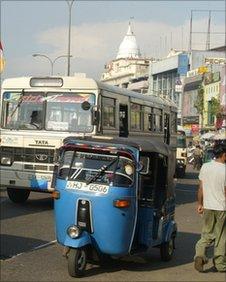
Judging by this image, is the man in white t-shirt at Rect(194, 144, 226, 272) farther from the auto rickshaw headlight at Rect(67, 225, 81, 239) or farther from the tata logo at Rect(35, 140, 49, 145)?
the tata logo at Rect(35, 140, 49, 145)

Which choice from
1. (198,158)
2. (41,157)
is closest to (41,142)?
(41,157)

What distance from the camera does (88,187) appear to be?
7723mm

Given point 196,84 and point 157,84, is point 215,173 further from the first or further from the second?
point 157,84

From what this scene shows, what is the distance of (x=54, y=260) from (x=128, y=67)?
443 ft

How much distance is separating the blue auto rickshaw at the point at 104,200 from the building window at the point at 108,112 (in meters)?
6.29

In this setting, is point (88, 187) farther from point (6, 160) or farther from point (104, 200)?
point (6, 160)

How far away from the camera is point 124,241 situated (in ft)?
25.0

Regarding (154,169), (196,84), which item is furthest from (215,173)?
(196,84)

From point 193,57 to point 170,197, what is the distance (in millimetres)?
77452

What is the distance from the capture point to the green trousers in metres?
8.02

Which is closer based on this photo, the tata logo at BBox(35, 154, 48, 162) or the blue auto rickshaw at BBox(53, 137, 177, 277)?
the blue auto rickshaw at BBox(53, 137, 177, 277)

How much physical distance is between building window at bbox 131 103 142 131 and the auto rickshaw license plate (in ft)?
30.5

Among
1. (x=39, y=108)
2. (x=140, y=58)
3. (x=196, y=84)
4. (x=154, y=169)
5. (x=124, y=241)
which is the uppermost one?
(x=140, y=58)

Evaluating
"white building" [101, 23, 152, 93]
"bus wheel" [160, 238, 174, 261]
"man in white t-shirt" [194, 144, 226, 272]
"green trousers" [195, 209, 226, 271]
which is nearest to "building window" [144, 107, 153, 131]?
"bus wheel" [160, 238, 174, 261]
